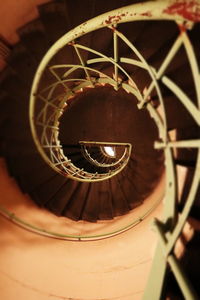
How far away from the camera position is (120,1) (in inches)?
119

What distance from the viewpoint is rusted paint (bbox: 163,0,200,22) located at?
1.38m

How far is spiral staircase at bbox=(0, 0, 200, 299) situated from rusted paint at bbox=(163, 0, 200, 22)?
1cm

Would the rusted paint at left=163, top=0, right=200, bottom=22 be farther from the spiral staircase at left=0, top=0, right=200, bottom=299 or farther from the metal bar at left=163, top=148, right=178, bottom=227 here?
the metal bar at left=163, top=148, right=178, bottom=227

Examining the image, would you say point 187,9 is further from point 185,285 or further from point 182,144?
point 185,285

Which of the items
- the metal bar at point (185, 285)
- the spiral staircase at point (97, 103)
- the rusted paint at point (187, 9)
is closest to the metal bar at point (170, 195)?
the spiral staircase at point (97, 103)

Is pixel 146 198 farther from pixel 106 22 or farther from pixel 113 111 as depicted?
pixel 113 111

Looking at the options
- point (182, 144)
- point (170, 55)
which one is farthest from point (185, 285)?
point (170, 55)

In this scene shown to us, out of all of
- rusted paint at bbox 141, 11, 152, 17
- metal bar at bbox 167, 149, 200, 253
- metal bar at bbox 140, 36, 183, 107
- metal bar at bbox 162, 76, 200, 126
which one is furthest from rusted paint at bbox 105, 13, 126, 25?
metal bar at bbox 167, 149, 200, 253

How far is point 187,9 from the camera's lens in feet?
4.61

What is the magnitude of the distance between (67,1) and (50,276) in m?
4.23

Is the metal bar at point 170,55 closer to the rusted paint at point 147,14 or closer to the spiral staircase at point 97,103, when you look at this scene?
the spiral staircase at point 97,103

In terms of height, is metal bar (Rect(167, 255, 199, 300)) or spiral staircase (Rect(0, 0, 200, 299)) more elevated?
spiral staircase (Rect(0, 0, 200, 299))

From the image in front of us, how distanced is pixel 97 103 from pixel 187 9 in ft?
18.5

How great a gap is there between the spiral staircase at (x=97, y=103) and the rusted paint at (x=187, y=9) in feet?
0.04
